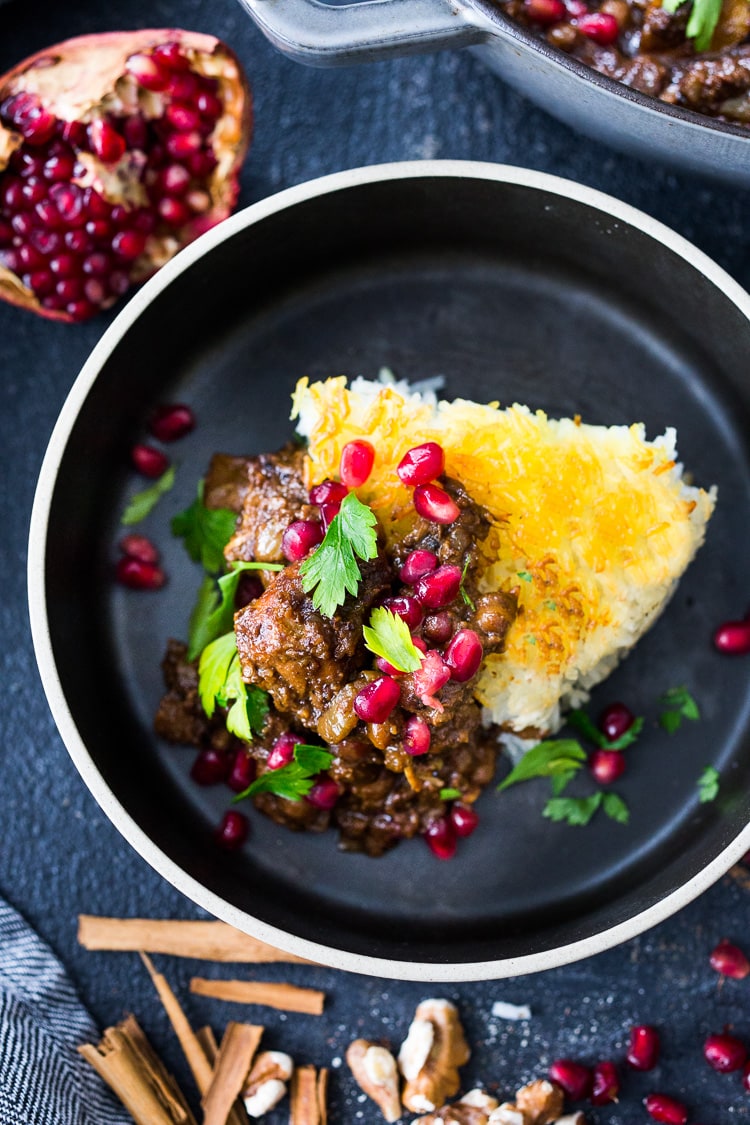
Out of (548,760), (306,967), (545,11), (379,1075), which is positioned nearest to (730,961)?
(548,760)

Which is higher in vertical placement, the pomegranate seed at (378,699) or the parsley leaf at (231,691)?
the pomegranate seed at (378,699)

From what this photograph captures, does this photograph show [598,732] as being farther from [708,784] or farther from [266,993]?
[266,993]

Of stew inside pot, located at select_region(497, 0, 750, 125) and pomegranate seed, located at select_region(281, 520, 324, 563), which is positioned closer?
pomegranate seed, located at select_region(281, 520, 324, 563)

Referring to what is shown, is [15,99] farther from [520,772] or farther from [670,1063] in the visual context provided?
[670,1063]

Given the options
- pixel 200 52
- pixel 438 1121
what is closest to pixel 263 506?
pixel 200 52

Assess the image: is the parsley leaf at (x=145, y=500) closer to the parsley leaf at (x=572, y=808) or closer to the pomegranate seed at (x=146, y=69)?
the pomegranate seed at (x=146, y=69)

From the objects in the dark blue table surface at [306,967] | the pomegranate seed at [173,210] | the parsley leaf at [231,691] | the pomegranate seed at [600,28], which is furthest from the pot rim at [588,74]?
the parsley leaf at [231,691]

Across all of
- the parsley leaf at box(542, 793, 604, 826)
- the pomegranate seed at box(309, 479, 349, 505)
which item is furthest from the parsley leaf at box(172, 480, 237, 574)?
the parsley leaf at box(542, 793, 604, 826)

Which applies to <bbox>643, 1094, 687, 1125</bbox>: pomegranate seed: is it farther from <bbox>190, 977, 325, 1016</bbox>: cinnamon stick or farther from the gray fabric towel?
the gray fabric towel
